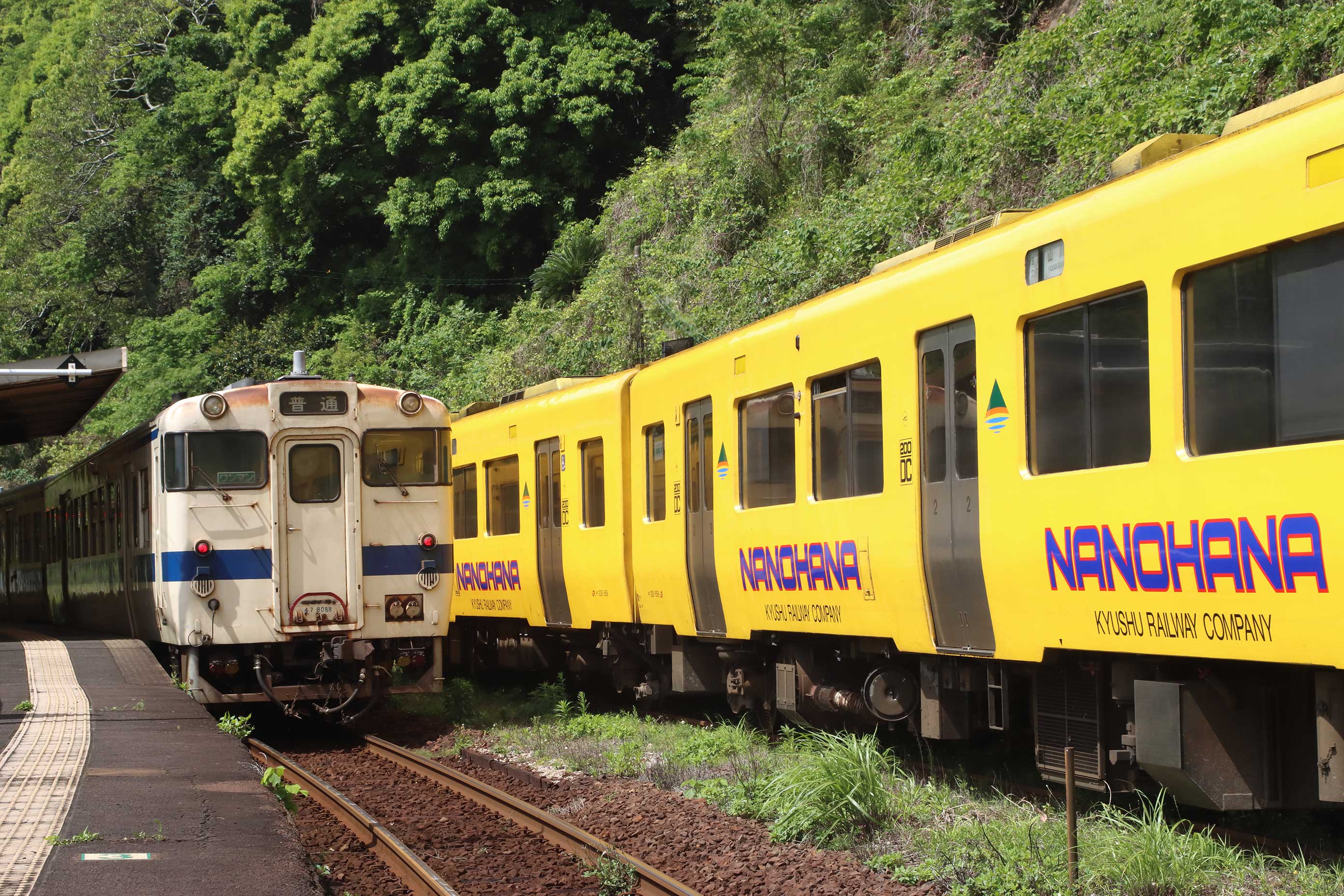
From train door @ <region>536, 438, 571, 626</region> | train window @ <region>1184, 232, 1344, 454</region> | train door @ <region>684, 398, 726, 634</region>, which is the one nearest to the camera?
train window @ <region>1184, 232, 1344, 454</region>

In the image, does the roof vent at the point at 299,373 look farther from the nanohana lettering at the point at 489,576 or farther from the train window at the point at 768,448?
the train window at the point at 768,448

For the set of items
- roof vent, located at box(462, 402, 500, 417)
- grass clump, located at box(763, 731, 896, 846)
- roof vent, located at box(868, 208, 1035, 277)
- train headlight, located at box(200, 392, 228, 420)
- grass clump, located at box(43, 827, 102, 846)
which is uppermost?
roof vent, located at box(868, 208, 1035, 277)

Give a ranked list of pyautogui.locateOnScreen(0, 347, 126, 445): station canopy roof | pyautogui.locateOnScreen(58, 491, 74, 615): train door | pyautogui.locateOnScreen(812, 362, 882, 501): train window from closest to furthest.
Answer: pyautogui.locateOnScreen(812, 362, 882, 501): train window
pyautogui.locateOnScreen(0, 347, 126, 445): station canopy roof
pyautogui.locateOnScreen(58, 491, 74, 615): train door

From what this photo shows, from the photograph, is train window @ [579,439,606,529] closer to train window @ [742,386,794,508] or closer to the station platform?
train window @ [742,386,794,508]

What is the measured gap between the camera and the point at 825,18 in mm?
26547

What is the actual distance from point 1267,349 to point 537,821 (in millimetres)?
5371

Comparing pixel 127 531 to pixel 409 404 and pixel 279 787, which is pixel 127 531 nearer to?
pixel 409 404

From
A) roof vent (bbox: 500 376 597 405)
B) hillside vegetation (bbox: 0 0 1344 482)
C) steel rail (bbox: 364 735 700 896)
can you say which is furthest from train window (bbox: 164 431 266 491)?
hillside vegetation (bbox: 0 0 1344 482)

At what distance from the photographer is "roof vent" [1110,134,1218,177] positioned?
288 inches

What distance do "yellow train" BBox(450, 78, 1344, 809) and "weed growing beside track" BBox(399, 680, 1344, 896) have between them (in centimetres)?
30

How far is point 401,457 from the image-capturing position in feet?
44.8

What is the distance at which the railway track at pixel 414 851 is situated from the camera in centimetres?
745

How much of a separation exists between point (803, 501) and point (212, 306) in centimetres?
3840

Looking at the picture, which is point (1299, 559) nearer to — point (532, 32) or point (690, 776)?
point (690, 776)
